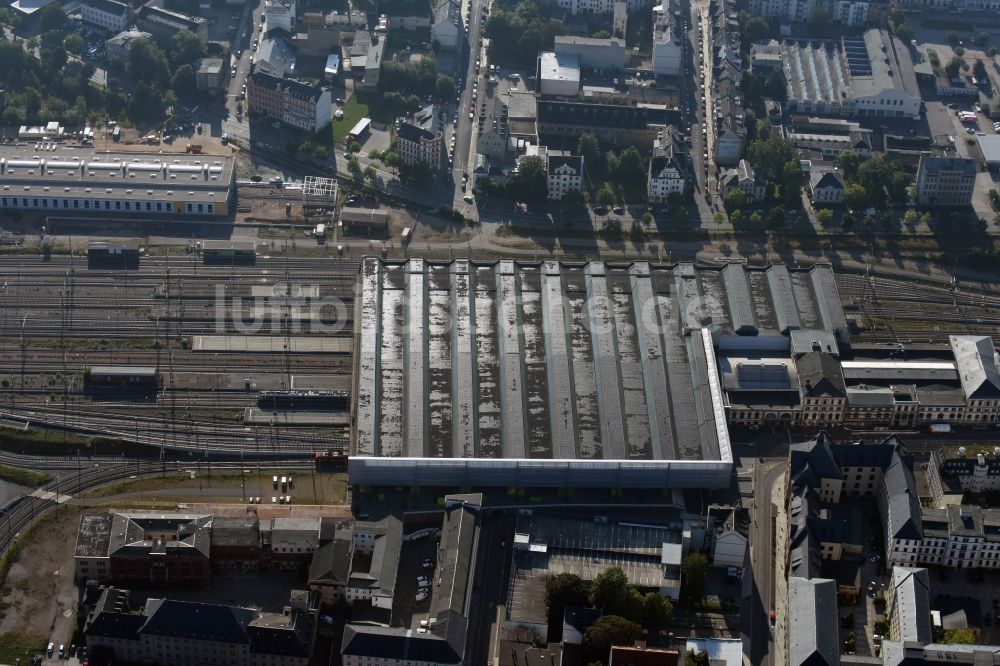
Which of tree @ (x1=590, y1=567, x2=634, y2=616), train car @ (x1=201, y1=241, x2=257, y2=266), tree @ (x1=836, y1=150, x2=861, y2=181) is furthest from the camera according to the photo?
tree @ (x1=836, y1=150, x2=861, y2=181)

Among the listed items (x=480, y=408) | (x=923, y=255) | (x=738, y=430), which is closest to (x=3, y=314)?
(x=480, y=408)

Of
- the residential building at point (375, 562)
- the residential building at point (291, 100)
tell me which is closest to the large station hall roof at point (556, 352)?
the residential building at point (375, 562)

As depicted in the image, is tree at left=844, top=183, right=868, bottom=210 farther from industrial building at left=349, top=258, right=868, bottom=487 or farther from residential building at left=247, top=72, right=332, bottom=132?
residential building at left=247, top=72, right=332, bottom=132

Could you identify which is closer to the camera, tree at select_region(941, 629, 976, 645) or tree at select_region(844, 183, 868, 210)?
tree at select_region(941, 629, 976, 645)

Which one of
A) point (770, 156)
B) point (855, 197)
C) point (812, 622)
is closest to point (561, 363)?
point (812, 622)

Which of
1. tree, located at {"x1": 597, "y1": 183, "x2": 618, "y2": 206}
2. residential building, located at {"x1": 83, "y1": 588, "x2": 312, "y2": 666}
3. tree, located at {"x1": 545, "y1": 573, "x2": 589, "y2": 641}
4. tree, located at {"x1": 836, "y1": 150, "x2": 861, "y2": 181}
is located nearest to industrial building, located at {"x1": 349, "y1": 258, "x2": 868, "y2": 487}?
tree, located at {"x1": 545, "y1": 573, "x2": 589, "y2": 641}

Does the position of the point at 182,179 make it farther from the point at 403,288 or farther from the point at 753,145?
the point at 753,145

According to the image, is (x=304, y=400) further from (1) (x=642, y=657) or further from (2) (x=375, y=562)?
(1) (x=642, y=657)
